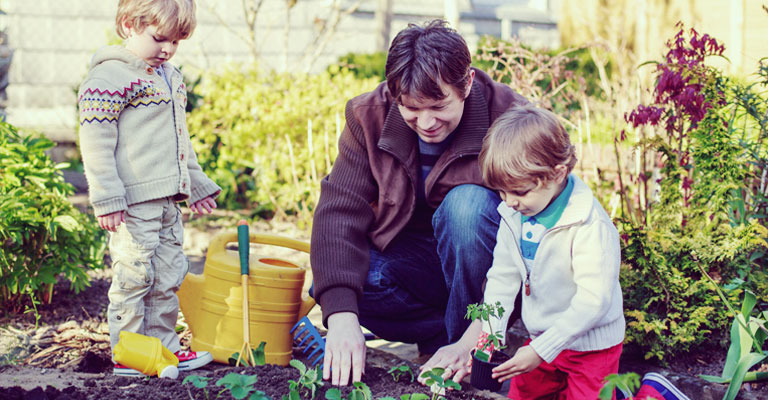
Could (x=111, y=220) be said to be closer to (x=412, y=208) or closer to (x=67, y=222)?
(x=67, y=222)

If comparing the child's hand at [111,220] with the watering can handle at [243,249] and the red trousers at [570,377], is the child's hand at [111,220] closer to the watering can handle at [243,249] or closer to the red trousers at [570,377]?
the watering can handle at [243,249]

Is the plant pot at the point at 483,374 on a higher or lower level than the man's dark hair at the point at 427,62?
lower

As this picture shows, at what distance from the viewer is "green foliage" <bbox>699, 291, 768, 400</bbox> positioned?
1818mm

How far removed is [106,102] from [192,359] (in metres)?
0.87

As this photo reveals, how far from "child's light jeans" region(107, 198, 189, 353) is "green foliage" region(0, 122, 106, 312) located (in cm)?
52

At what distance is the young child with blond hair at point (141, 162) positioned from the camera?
2.24m

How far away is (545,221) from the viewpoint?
1.93 metres

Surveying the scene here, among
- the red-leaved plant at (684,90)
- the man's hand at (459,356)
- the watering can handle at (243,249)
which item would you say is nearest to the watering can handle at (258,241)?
the watering can handle at (243,249)

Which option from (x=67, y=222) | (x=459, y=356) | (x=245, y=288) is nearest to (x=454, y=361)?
(x=459, y=356)

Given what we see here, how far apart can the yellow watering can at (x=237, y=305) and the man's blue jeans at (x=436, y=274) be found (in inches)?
10.8

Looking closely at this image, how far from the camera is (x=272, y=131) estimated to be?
467cm

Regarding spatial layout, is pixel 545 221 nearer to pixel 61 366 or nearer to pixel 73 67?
pixel 61 366

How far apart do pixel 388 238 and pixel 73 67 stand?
23.0 feet

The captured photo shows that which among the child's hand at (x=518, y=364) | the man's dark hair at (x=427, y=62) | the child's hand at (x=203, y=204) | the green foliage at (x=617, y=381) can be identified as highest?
the man's dark hair at (x=427, y=62)
